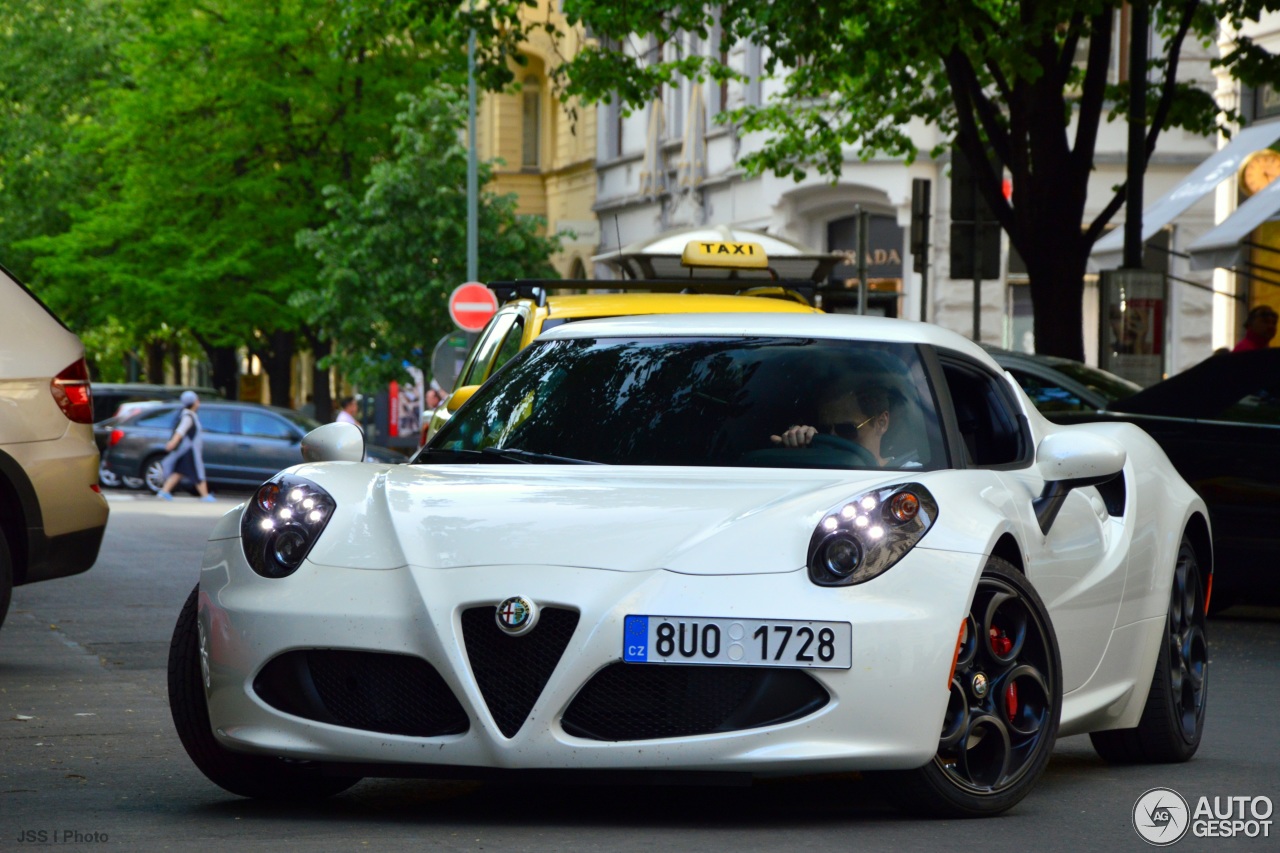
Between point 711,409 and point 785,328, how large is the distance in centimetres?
46

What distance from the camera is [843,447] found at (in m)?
6.36

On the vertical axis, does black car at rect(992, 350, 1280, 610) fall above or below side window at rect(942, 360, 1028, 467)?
below

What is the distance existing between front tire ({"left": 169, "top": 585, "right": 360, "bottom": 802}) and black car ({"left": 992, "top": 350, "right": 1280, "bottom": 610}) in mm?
7297

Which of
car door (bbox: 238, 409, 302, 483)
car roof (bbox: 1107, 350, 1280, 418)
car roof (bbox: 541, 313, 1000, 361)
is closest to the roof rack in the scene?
car roof (bbox: 1107, 350, 1280, 418)

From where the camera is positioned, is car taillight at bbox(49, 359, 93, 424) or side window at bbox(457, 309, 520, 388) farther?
side window at bbox(457, 309, 520, 388)

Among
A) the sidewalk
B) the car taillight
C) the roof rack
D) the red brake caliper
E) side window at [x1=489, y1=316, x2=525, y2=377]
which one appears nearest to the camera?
the red brake caliper

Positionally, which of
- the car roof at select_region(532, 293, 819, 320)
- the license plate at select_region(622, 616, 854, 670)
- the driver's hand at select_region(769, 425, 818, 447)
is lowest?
the license plate at select_region(622, 616, 854, 670)

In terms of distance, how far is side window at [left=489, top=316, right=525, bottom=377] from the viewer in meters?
12.8

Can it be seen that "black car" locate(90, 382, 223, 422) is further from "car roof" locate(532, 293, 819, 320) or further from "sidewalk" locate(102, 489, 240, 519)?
"car roof" locate(532, 293, 819, 320)

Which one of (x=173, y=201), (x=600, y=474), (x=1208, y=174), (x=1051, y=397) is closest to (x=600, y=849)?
(x=600, y=474)

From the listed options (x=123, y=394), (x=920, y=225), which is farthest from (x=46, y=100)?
(x=920, y=225)

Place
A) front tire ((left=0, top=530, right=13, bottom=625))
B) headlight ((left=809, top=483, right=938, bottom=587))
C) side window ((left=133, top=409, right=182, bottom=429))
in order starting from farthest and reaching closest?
1. side window ((left=133, top=409, right=182, bottom=429))
2. front tire ((left=0, top=530, right=13, bottom=625))
3. headlight ((left=809, top=483, right=938, bottom=587))

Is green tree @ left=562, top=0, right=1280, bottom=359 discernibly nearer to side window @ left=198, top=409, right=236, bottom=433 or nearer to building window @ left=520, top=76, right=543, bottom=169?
side window @ left=198, top=409, right=236, bottom=433

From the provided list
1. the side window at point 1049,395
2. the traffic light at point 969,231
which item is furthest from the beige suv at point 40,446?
the traffic light at point 969,231
